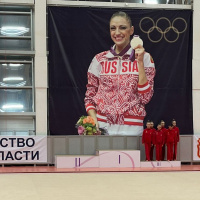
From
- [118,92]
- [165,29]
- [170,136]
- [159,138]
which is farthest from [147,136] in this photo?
[165,29]

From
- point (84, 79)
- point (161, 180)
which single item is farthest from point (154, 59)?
point (161, 180)

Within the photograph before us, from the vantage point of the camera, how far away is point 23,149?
69.9ft

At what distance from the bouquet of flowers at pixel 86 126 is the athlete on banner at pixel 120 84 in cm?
33

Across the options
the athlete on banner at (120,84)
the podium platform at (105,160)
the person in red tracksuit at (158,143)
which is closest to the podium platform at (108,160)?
the podium platform at (105,160)

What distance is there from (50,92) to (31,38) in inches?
121

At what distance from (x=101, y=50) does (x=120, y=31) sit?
139cm

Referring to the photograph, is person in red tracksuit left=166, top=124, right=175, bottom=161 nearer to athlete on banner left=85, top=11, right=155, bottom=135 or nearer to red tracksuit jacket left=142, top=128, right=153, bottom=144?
red tracksuit jacket left=142, top=128, right=153, bottom=144

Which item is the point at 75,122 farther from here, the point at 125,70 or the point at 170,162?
the point at 170,162

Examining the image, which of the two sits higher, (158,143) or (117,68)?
(117,68)

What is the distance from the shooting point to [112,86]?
22.4m

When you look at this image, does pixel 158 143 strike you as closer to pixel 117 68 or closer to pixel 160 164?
pixel 160 164

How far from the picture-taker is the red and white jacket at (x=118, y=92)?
875 inches

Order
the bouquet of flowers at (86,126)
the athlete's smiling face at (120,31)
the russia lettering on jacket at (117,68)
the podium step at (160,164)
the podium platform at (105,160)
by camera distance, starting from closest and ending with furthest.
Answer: the podium platform at (105,160), the podium step at (160,164), the bouquet of flowers at (86,126), the russia lettering on jacket at (117,68), the athlete's smiling face at (120,31)

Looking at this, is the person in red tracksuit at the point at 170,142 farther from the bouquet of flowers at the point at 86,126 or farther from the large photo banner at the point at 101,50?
the bouquet of flowers at the point at 86,126
